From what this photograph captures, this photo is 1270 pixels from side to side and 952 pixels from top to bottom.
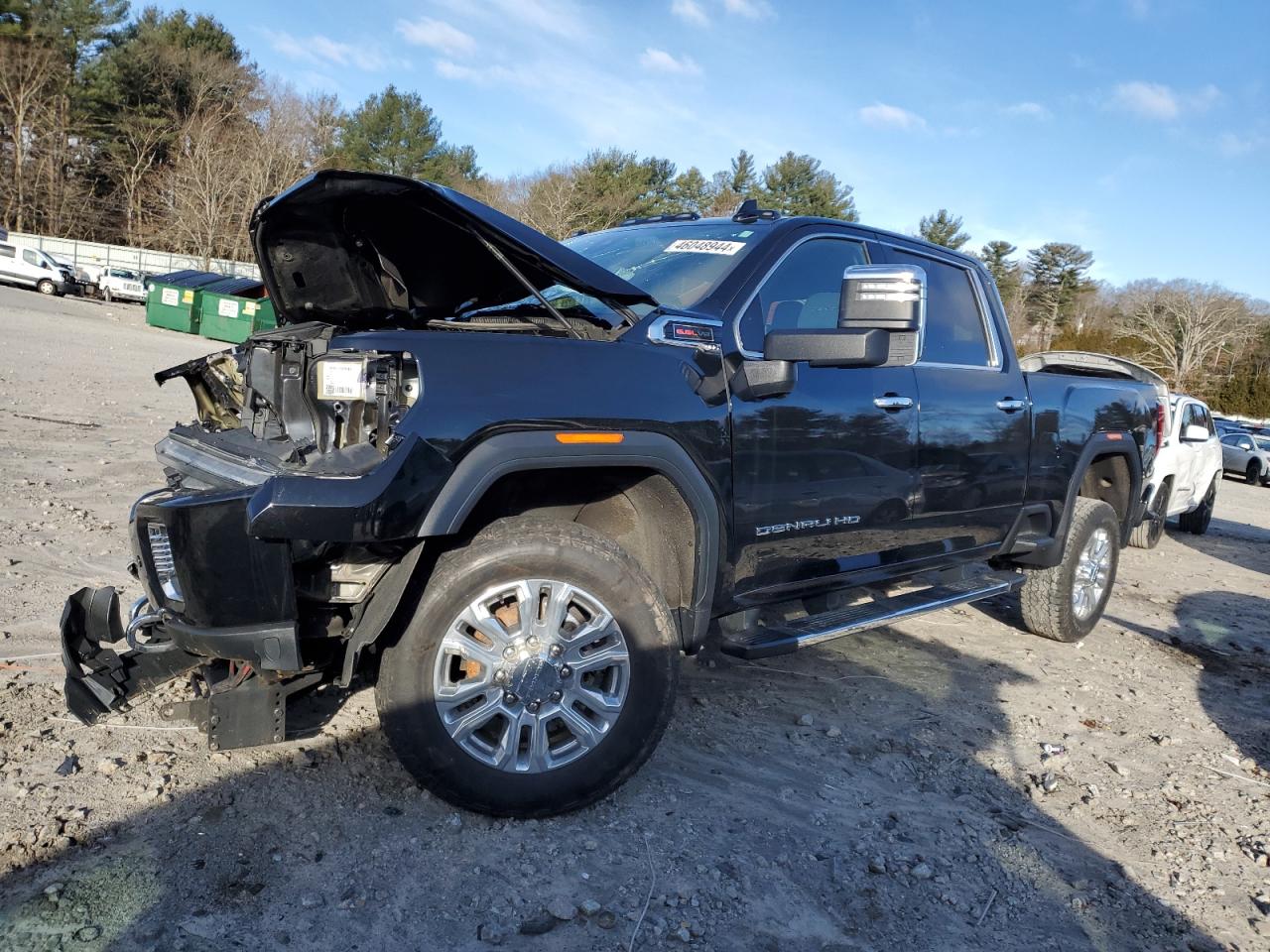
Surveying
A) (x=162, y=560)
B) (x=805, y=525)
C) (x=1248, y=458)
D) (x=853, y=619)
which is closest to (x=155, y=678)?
(x=162, y=560)

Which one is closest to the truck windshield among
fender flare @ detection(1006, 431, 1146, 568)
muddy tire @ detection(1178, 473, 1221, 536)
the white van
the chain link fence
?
fender flare @ detection(1006, 431, 1146, 568)

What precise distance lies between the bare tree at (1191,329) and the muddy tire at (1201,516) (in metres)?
60.3

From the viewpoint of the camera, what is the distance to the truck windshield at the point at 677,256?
11.5 feet

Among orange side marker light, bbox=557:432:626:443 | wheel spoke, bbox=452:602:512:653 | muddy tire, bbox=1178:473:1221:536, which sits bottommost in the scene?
muddy tire, bbox=1178:473:1221:536

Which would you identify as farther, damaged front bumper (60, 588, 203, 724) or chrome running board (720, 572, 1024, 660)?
chrome running board (720, 572, 1024, 660)

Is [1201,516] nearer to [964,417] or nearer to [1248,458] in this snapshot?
[964,417]

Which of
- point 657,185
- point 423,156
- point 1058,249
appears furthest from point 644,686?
point 1058,249

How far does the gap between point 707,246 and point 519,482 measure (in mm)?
1380

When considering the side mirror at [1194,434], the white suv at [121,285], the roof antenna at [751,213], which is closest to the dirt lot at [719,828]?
the roof antenna at [751,213]

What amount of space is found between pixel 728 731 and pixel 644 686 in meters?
0.97

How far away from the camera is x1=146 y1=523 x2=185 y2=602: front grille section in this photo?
9.34 feet

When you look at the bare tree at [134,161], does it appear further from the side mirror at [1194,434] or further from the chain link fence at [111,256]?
the side mirror at [1194,434]

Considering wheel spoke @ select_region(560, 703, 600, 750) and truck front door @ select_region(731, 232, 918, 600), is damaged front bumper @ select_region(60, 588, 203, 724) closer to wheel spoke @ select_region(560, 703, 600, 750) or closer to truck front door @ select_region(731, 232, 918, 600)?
wheel spoke @ select_region(560, 703, 600, 750)

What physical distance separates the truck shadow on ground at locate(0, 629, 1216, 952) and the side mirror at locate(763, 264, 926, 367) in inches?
63.1
